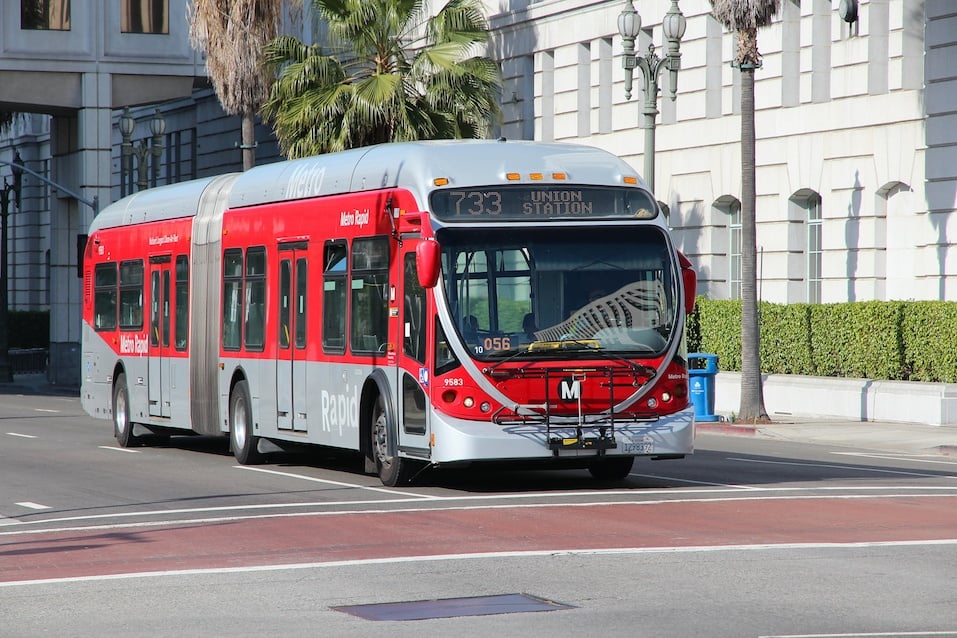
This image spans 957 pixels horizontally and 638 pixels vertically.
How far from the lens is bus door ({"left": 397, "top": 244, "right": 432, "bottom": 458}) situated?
16.0m

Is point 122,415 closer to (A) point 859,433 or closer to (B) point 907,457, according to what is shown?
(B) point 907,457

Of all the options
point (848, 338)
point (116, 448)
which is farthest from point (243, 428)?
point (848, 338)

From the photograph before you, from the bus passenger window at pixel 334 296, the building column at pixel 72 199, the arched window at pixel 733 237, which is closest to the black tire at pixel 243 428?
the bus passenger window at pixel 334 296

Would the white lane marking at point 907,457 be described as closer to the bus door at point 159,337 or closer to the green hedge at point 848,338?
the green hedge at point 848,338

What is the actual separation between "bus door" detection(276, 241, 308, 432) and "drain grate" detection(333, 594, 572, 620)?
29.5 feet

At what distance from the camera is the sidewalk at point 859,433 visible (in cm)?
2431

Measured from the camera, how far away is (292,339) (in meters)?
19.3

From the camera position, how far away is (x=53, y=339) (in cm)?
5509

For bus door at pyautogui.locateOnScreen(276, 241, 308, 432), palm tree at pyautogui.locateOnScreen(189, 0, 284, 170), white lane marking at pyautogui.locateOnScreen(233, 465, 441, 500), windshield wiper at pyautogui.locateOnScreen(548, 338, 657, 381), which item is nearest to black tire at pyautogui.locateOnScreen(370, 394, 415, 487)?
white lane marking at pyautogui.locateOnScreen(233, 465, 441, 500)

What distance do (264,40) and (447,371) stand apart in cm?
2657

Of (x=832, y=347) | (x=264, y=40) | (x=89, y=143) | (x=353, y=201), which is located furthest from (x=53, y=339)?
(x=353, y=201)

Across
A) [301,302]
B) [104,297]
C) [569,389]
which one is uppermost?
→ [104,297]

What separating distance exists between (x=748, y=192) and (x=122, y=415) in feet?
37.9

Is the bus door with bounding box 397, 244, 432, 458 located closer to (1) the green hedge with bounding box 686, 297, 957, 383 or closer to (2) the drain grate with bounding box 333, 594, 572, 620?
(2) the drain grate with bounding box 333, 594, 572, 620
